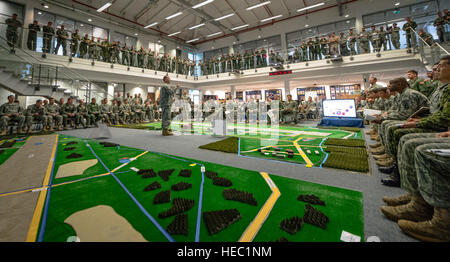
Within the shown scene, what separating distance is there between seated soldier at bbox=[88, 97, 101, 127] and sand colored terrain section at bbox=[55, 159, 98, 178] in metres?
7.92

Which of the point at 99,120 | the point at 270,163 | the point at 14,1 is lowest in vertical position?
the point at 270,163

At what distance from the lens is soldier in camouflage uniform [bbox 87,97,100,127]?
929cm

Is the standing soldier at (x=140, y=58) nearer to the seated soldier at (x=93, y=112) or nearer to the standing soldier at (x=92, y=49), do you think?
the standing soldier at (x=92, y=49)

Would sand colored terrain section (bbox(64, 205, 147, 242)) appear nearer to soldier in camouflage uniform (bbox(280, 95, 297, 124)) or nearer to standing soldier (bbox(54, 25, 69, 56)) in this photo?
soldier in camouflage uniform (bbox(280, 95, 297, 124))

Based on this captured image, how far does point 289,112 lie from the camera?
981 cm

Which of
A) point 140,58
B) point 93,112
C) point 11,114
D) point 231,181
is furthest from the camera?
point 140,58

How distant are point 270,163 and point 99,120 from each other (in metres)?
10.6

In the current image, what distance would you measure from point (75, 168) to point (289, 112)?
9.53m

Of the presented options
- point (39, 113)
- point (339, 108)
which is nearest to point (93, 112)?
point (39, 113)

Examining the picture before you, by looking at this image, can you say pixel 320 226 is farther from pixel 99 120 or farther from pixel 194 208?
pixel 99 120

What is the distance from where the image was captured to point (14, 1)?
11.3m

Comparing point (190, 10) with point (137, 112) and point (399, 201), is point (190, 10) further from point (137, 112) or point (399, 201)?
point (399, 201)

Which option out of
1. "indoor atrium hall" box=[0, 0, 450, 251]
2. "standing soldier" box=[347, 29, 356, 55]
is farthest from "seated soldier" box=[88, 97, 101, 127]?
"standing soldier" box=[347, 29, 356, 55]
